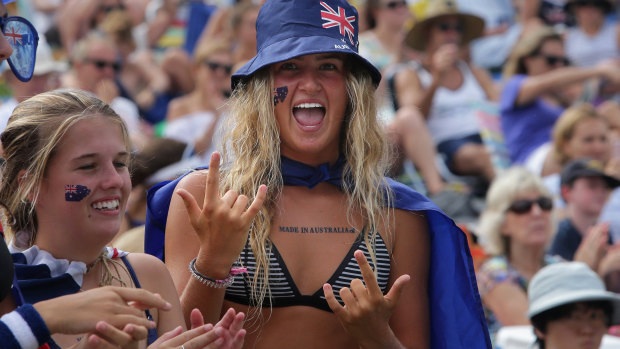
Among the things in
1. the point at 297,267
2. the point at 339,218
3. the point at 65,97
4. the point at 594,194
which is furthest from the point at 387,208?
the point at 594,194

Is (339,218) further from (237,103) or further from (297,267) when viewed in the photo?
(237,103)

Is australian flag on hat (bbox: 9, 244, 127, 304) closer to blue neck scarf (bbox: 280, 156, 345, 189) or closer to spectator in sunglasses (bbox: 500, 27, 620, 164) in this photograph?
blue neck scarf (bbox: 280, 156, 345, 189)

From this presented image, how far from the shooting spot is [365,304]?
2.74m

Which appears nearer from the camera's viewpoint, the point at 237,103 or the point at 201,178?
the point at 201,178

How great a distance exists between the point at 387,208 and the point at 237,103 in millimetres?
625

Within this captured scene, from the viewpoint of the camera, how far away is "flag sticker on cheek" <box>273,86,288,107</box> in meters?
3.12

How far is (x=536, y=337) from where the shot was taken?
448cm

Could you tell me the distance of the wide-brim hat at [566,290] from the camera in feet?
14.1

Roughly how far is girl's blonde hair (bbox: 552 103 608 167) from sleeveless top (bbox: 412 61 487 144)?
2.13ft

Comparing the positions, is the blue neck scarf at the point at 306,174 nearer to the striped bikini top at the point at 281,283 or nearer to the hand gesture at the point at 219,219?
the striped bikini top at the point at 281,283

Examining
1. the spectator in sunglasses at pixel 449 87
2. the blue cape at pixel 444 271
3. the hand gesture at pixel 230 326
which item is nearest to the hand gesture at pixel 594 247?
the spectator in sunglasses at pixel 449 87

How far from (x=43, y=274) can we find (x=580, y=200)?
4268mm

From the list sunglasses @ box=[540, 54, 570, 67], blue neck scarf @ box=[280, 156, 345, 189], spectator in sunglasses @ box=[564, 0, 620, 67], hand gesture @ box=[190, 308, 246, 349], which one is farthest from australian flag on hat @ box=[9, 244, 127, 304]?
spectator in sunglasses @ box=[564, 0, 620, 67]

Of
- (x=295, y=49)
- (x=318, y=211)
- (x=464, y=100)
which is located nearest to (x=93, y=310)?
(x=318, y=211)
